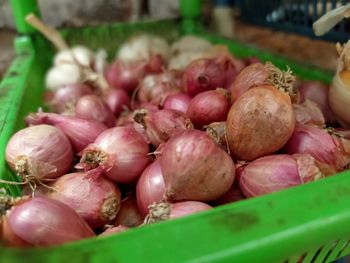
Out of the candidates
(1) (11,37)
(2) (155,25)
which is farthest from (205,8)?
(1) (11,37)

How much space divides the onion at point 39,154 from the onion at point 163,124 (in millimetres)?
136

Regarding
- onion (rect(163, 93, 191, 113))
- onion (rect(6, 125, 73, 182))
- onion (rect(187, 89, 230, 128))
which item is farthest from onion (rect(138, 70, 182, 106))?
onion (rect(6, 125, 73, 182))

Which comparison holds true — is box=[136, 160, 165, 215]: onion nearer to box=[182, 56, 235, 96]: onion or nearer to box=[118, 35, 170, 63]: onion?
box=[182, 56, 235, 96]: onion

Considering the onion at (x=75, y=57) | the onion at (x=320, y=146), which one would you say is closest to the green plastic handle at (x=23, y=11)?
the onion at (x=75, y=57)

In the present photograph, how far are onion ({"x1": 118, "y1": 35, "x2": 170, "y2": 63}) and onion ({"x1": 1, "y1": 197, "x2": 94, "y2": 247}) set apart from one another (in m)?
0.78

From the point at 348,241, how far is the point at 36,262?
1.21 ft

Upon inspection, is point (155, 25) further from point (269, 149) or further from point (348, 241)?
point (348, 241)

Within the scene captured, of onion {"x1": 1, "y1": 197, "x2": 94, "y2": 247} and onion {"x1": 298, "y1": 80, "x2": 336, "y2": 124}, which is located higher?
onion {"x1": 1, "y1": 197, "x2": 94, "y2": 247}

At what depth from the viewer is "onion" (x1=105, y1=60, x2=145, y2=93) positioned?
1051 mm

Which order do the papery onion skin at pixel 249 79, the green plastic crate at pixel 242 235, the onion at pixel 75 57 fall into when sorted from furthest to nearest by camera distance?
the onion at pixel 75 57 < the papery onion skin at pixel 249 79 < the green plastic crate at pixel 242 235

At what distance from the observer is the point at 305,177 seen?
0.48 meters

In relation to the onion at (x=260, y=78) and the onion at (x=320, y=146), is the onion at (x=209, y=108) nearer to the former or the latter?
the onion at (x=260, y=78)

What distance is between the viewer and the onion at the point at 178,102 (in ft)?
2.41

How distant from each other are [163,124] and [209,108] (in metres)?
0.08
